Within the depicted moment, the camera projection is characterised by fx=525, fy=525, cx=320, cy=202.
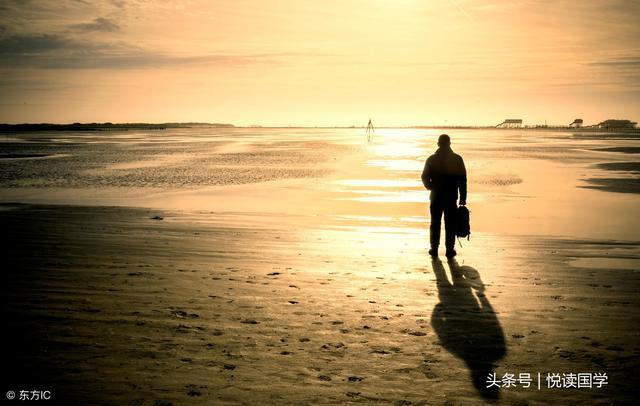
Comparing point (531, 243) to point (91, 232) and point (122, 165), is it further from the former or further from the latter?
point (122, 165)

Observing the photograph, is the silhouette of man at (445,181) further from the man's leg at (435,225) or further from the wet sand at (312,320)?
the wet sand at (312,320)

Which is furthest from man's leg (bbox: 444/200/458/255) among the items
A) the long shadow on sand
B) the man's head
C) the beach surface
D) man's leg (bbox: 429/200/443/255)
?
the long shadow on sand

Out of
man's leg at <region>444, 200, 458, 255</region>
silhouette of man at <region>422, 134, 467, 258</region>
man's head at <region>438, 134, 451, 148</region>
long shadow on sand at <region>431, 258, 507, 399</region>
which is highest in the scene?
man's head at <region>438, 134, 451, 148</region>

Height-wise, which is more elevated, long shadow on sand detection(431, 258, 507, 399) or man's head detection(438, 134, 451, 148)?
man's head detection(438, 134, 451, 148)

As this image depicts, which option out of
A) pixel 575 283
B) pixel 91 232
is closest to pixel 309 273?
pixel 575 283

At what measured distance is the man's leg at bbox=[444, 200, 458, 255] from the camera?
32.2ft

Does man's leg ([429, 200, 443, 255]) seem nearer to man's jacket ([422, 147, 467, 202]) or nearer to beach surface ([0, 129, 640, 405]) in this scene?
man's jacket ([422, 147, 467, 202])

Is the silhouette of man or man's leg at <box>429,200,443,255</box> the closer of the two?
man's leg at <box>429,200,443,255</box>

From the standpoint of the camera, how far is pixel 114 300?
6.90 meters

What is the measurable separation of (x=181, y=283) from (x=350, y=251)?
11.7 ft

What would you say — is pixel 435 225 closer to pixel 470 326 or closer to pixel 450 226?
pixel 450 226

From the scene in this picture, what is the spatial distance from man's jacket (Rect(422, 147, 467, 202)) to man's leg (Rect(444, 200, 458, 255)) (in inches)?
6.4

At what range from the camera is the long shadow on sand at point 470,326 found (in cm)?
498

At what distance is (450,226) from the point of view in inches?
396
